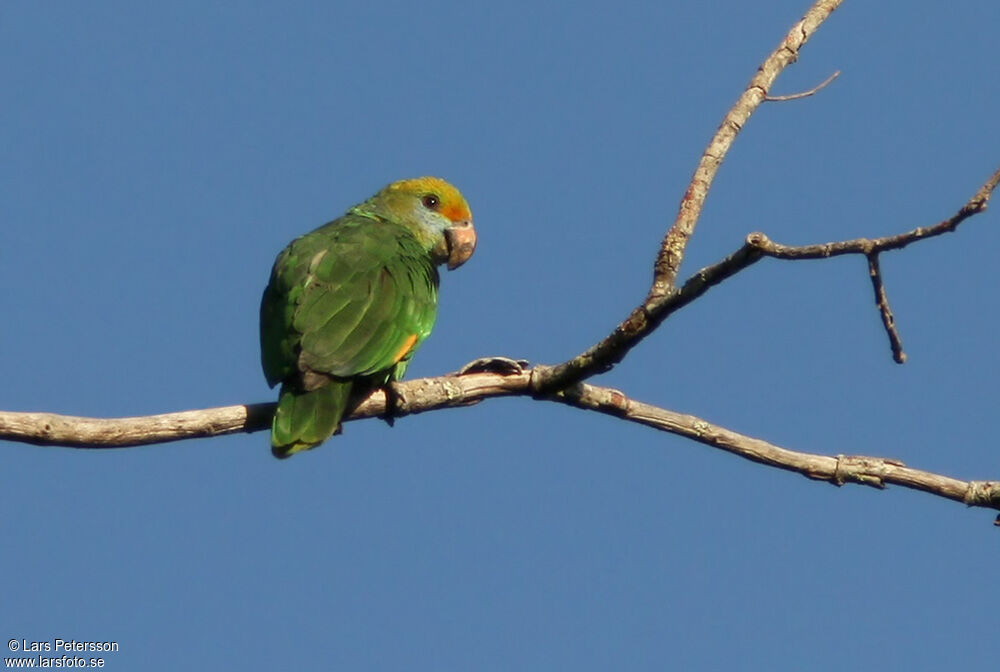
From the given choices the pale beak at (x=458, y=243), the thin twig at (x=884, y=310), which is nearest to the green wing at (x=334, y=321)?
the pale beak at (x=458, y=243)

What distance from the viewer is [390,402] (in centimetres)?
541

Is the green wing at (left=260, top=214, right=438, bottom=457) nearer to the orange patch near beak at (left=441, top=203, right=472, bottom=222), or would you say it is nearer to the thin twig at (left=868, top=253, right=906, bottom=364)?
the orange patch near beak at (left=441, top=203, right=472, bottom=222)

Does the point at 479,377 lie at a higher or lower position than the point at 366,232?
lower

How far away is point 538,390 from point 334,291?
1329 mm

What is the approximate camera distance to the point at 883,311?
4223 millimetres

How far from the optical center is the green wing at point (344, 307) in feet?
17.8

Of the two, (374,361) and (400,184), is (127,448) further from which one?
(400,184)

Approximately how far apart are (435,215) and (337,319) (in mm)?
1871

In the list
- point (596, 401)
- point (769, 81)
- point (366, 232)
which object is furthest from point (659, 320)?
point (366, 232)

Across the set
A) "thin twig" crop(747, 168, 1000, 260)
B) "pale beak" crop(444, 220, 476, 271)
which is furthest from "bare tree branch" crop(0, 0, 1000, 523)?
"pale beak" crop(444, 220, 476, 271)

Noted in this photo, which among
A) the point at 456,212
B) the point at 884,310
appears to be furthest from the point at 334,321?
the point at 884,310

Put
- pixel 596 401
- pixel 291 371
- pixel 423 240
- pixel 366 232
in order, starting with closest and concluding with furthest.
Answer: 1. pixel 596 401
2. pixel 291 371
3. pixel 366 232
4. pixel 423 240

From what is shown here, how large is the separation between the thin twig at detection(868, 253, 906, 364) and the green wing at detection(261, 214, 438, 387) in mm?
2357

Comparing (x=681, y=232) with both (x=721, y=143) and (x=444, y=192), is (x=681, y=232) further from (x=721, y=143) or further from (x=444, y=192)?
(x=444, y=192)
